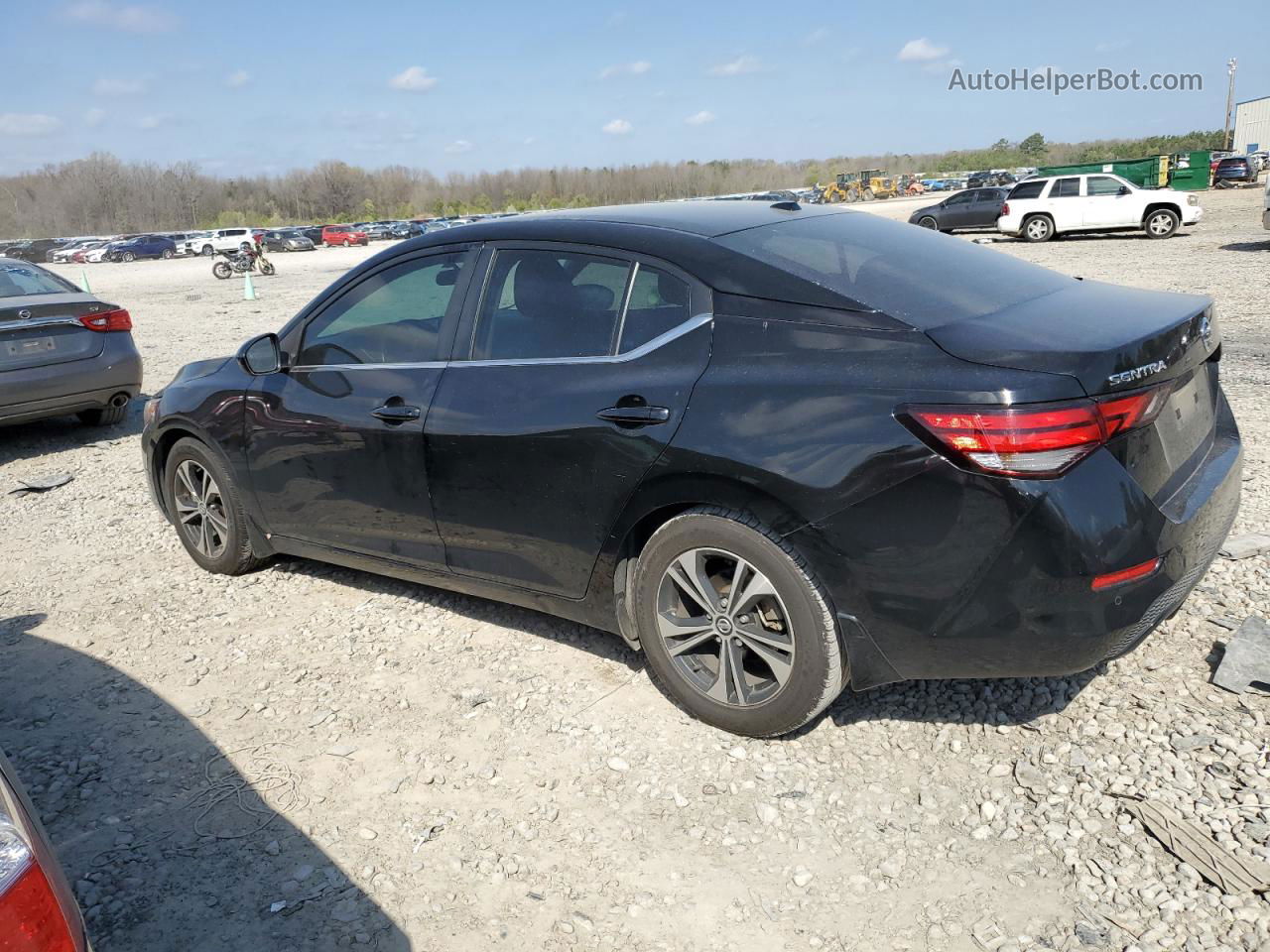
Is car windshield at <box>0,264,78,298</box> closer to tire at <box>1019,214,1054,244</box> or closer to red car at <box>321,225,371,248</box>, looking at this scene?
tire at <box>1019,214,1054,244</box>

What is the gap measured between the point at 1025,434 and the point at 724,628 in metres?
1.14

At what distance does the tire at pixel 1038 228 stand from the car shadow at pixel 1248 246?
5.14 m

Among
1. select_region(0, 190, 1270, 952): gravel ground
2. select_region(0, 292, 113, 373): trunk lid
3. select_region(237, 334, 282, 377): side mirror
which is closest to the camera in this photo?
select_region(0, 190, 1270, 952): gravel ground

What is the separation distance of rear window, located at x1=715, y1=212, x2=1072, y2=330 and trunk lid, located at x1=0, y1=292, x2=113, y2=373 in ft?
21.8

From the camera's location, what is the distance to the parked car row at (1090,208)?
2372 centimetres

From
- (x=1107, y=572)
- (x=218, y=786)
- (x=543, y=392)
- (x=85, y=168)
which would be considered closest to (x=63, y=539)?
(x=218, y=786)

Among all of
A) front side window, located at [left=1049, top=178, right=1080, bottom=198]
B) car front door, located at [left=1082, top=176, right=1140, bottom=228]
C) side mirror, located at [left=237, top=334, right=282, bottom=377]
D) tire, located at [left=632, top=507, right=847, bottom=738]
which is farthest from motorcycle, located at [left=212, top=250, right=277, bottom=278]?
tire, located at [left=632, top=507, right=847, bottom=738]

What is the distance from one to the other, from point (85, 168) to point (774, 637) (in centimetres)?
11851

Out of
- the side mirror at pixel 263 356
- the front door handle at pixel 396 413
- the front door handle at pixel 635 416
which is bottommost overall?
the front door handle at pixel 396 413

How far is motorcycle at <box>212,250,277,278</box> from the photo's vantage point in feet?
105

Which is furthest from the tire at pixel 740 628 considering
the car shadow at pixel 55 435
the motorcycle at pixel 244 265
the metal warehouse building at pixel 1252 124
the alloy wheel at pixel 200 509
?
the metal warehouse building at pixel 1252 124

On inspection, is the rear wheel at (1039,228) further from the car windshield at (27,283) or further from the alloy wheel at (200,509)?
the alloy wheel at (200,509)

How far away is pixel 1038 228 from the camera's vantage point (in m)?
25.4

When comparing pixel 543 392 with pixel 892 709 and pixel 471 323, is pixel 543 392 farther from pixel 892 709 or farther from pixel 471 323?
pixel 892 709
